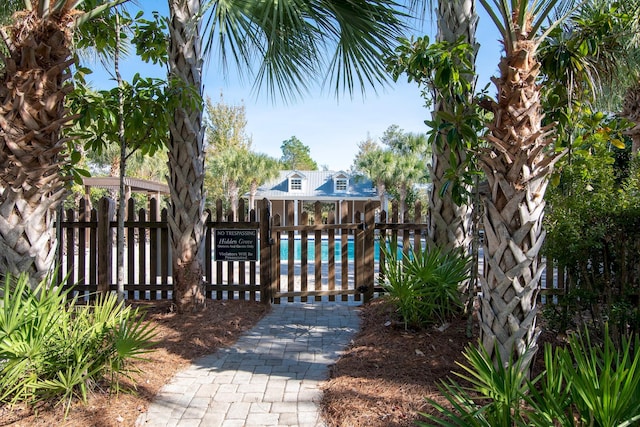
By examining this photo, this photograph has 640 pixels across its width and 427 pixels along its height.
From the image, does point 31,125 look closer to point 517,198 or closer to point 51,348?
point 51,348

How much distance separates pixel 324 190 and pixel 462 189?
29270mm

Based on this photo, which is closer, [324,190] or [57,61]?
[57,61]

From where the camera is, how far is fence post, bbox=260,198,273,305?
6309 millimetres

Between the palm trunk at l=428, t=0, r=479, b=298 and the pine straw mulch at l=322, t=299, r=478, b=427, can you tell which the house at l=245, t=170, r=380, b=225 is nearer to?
the palm trunk at l=428, t=0, r=479, b=298

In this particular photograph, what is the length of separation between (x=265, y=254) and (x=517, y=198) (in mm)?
4190

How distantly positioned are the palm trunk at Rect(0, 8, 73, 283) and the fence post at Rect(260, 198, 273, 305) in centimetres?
321

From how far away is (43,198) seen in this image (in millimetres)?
3367

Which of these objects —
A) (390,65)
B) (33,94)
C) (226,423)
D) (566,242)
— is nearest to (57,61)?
(33,94)

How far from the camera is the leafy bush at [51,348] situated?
2836 mm

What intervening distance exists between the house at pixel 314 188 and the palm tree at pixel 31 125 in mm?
28077

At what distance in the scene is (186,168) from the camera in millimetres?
5309

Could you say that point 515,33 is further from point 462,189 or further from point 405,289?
point 405,289

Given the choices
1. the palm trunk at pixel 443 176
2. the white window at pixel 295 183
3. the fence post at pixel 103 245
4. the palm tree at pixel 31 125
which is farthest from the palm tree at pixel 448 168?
the white window at pixel 295 183

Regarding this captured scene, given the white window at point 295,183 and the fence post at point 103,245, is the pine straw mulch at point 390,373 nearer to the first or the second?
the fence post at point 103,245
